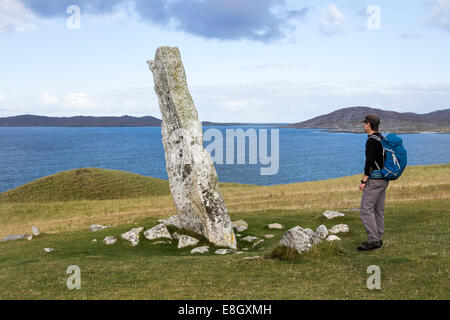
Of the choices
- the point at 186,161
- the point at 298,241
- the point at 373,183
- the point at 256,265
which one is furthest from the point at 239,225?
the point at 373,183

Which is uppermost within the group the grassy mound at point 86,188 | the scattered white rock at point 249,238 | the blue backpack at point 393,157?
the blue backpack at point 393,157

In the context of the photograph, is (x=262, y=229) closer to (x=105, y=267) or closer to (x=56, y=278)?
(x=105, y=267)

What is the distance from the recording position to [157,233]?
21812mm

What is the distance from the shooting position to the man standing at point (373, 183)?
41.8ft

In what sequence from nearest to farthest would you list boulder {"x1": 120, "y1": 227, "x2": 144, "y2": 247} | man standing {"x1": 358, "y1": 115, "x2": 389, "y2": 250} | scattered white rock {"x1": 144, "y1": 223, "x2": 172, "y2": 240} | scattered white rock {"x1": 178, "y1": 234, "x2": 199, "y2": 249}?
man standing {"x1": 358, "y1": 115, "x2": 389, "y2": 250}
scattered white rock {"x1": 178, "y1": 234, "x2": 199, "y2": 249}
boulder {"x1": 120, "y1": 227, "x2": 144, "y2": 247}
scattered white rock {"x1": 144, "y1": 223, "x2": 172, "y2": 240}

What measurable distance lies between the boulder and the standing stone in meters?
2.24

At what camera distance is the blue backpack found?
12586 millimetres

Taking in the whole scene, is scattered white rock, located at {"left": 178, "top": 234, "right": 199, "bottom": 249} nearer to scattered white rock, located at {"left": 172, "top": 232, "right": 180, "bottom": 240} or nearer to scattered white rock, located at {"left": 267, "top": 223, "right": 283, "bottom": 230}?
scattered white rock, located at {"left": 172, "top": 232, "right": 180, "bottom": 240}

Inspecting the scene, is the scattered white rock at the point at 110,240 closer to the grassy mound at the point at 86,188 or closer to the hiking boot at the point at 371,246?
the hiking boot at the point at 371,246

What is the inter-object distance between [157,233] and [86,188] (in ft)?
152

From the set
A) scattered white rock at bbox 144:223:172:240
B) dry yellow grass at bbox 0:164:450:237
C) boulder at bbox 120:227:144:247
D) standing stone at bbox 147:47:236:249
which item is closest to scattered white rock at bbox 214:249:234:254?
standing stone at bbox 147:47:236:249

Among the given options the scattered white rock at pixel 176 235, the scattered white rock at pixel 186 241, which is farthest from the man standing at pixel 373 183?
the scattered white rock at pixel 176 235
